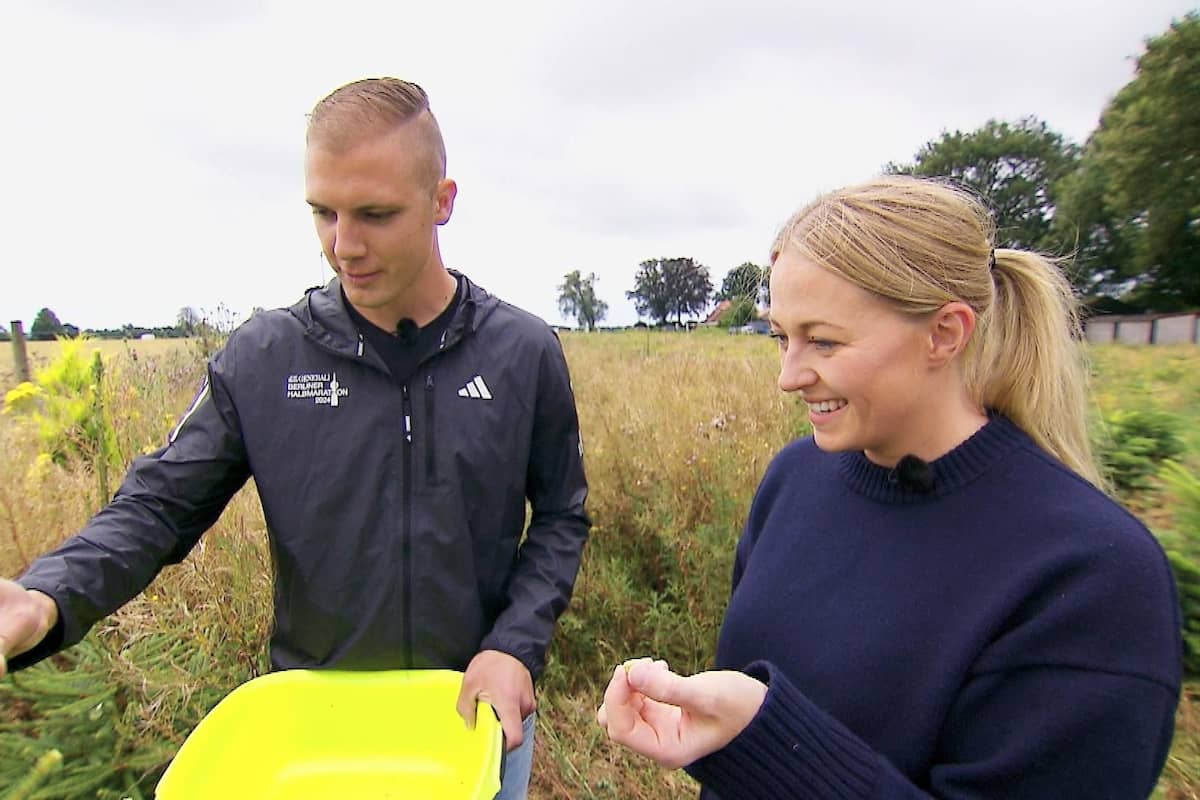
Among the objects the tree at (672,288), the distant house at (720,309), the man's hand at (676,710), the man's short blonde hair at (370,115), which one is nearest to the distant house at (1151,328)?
the tree at (672,288)

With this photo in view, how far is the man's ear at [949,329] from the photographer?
114 cm

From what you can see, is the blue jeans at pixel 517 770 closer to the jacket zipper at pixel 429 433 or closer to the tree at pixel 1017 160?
the jacket zipper at pixel 429 433

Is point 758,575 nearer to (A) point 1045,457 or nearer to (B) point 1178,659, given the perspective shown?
(A) point 1045,457

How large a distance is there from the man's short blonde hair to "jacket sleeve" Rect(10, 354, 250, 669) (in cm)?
54

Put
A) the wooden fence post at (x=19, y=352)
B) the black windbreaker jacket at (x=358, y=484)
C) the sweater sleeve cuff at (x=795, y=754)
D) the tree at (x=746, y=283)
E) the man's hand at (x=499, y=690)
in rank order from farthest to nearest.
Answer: the wooden fence post at (x=19, y=352)
the tree at (x=746, y=283)
the black windbreaker jacket at (x=358, y=484)
the man's hand at (x=499, y=690)
the sweater sleeve cuff at (x=795, y=754)

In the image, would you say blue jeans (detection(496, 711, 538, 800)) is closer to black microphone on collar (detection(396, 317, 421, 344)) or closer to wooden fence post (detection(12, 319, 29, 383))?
black microphone on collar (detection(396, 317, 421, 344))

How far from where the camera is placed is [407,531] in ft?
4.75

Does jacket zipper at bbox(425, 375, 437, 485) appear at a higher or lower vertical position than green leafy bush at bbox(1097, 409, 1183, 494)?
higher

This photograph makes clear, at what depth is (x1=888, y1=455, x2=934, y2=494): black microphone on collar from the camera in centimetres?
116

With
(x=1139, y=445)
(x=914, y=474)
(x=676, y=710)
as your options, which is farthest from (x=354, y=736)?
(x=1139, y=445)

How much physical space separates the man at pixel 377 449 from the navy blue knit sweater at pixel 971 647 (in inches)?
22.4

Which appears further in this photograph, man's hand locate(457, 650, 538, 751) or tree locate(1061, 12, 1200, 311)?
tree locate(1061, 12, 1200, 311)

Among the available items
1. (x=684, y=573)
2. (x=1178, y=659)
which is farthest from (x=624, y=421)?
(x=1178, y=659)

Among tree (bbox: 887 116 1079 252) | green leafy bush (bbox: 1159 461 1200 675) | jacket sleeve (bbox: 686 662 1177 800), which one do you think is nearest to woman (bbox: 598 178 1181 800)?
jacket sleeve (bbox: 686 662 1177 800)
